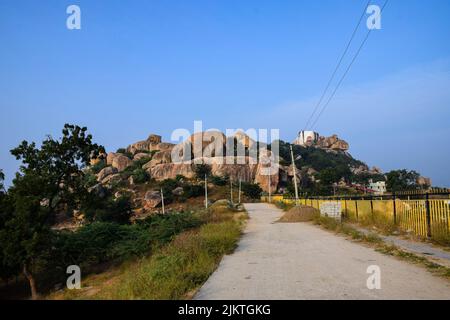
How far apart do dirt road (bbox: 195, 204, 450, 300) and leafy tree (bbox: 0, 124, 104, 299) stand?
10.9 meters

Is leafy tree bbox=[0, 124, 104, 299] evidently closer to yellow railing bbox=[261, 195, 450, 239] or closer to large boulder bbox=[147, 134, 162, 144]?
yellow railing bbox=[261, 195, 450, 239]

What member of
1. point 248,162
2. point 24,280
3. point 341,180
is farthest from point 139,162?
point 24,280

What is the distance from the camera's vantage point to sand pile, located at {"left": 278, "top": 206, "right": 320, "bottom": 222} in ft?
71.6

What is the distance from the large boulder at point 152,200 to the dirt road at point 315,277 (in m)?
52.5

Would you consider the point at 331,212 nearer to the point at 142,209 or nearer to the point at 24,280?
the point at 24,280

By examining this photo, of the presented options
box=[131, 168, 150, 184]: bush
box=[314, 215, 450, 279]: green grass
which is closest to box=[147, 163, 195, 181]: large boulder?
box=[131, 168, 150, 184]: bush

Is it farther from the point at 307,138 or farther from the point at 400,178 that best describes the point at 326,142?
the point at 400,178

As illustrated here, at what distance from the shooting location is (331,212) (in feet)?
65.3

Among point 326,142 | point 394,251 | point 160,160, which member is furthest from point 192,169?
point 326,142

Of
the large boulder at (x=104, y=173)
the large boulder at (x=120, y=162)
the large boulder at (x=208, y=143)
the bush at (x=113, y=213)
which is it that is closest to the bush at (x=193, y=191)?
the bush at (x=113, y=213)

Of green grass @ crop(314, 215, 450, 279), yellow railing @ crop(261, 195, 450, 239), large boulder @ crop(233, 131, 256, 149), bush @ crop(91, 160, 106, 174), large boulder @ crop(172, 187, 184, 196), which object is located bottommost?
green grass @ crop(314, 215, 450, 279)

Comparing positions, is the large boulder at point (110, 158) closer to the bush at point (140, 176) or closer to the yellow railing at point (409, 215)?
the bush at point (140, 176)

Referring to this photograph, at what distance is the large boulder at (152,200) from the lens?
6175 cm

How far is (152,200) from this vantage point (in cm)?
6219
